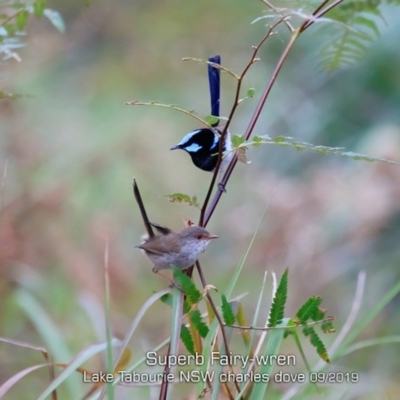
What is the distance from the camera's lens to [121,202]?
16.3 feet

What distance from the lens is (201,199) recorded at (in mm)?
4645

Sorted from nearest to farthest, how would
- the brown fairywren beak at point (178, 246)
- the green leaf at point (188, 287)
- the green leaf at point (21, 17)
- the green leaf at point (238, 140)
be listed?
the green leaf at point (238, 140) < the green leaf at point (188, 287) < the brown fairywren beak at point (178, 246) < the green leaf at point (21, 17)

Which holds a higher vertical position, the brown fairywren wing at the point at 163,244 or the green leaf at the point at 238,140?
the green leaf at the point at 238,140

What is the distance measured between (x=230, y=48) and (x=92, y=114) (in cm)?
141

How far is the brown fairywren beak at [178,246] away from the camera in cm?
167

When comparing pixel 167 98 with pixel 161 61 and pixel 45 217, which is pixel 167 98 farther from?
pixel 45 217

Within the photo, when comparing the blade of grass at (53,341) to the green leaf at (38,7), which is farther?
the blade of grass at (53,341)

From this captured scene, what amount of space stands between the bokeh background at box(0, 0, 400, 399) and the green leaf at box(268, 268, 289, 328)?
1207 mm

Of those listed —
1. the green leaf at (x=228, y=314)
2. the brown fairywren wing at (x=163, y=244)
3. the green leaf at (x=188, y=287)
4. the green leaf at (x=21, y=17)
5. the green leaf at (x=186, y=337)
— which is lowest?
the green leaf at (x=186, y=337)

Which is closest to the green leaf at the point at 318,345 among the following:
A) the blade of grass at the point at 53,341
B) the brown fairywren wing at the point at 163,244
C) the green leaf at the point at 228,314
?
the green leaf at the point at 228,314

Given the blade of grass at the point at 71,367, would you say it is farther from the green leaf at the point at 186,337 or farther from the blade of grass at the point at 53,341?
the blade of grass at the point at 53,341

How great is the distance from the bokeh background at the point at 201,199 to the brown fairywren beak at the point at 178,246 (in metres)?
0.85

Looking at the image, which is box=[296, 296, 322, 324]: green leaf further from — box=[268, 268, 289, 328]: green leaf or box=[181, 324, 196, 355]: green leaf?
box=[181, 324, 196, 355]: green leaf

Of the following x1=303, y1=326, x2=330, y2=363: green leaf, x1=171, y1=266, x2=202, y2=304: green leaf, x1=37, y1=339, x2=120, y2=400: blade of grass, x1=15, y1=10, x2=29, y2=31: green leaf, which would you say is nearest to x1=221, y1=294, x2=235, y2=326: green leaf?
x1=171, y1=266, x2=202, y2=304: green leaf
